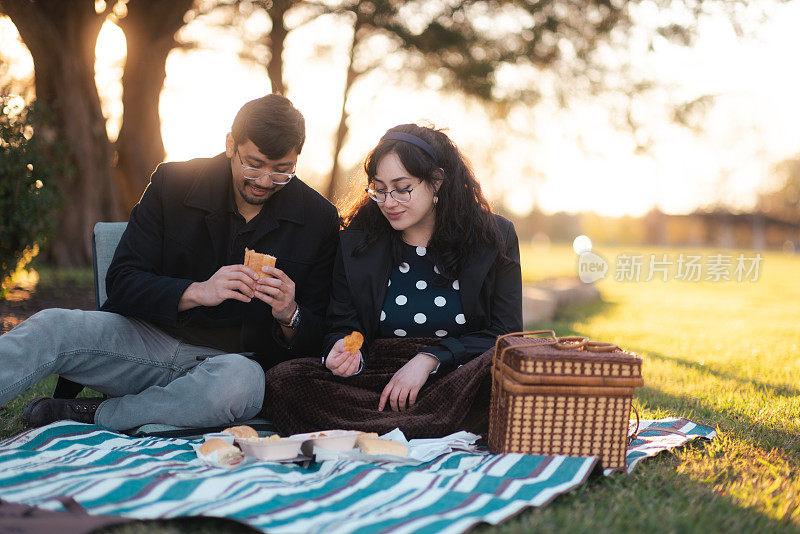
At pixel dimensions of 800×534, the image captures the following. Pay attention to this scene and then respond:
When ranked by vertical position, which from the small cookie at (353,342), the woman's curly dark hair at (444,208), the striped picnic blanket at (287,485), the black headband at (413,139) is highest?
the black headband at (413,139)

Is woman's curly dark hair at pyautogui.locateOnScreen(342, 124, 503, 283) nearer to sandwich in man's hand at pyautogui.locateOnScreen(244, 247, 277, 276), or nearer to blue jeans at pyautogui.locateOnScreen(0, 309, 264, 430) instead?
sandwich in man's hand at pyautogui.locateOnScreen(244, 247, 277, 276)

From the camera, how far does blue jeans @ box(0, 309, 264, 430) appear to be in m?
3.05

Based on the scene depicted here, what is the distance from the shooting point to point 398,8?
364 inches

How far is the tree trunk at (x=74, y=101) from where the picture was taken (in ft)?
27.8

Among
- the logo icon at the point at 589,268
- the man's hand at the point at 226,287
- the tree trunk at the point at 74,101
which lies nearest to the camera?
the man's hand at the point at 226,287

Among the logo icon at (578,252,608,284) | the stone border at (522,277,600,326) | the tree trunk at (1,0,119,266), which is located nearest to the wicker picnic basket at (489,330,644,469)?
the stone border at (522,277,600,326)

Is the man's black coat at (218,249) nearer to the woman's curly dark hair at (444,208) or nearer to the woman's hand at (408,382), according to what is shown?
the woman's curly dark hair at (444,208)

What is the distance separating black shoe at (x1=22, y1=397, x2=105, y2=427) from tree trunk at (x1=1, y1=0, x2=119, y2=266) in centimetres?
481

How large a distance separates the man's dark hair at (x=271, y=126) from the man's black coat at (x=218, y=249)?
34 cm

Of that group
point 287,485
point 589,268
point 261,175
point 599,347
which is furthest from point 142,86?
point 589,268

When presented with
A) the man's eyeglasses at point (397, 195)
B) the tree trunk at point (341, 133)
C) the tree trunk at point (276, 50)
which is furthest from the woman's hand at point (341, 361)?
the tree trunk at point (341, 133)

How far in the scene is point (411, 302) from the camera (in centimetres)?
353

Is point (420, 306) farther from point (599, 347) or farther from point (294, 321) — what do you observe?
point (599, 347)

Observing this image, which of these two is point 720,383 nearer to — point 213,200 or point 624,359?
point 624,359
